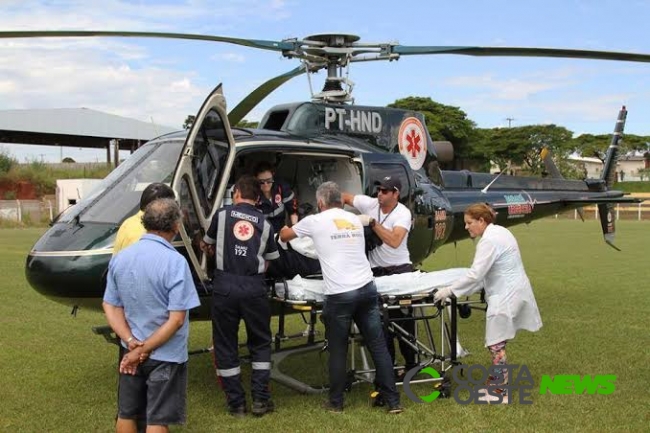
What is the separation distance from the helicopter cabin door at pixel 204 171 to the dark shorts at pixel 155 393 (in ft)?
5.06

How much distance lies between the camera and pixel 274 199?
6.51 meters

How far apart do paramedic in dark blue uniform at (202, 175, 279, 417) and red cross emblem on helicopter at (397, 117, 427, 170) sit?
309 centimetres

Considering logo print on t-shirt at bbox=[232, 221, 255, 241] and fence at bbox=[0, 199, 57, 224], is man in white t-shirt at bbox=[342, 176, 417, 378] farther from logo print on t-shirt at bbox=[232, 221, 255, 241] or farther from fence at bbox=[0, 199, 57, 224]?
fence at bbox=[0, 199, 57, 224]

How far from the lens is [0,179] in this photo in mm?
53844

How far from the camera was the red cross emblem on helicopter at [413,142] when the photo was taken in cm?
826

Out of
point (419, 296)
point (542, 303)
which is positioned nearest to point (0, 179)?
point (542, 303)

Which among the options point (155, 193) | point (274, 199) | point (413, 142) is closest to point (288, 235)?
point (274, 199)

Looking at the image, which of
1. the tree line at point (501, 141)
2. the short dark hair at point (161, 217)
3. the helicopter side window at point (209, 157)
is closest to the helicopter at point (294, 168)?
the helicopter side window at point (209, 157)

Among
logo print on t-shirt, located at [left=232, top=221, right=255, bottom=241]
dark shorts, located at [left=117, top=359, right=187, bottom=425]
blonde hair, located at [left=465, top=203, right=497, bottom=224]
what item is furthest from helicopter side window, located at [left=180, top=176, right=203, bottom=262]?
blonde hair, located at [left=465, top=203, right=497, bottom=224]

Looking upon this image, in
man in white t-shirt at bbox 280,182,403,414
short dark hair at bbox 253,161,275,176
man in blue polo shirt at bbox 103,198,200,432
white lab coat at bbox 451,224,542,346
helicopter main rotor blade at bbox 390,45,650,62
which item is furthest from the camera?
helicopter main rotor blade at bbox 390,45,650,62

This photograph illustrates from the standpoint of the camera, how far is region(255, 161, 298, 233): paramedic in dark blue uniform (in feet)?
20.4

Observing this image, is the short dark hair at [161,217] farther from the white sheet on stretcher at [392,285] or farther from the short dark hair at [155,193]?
the white sheet on stretcher at [392,285]

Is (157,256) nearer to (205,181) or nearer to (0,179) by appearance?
(205,181)

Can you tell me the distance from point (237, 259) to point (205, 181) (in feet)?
2.62
